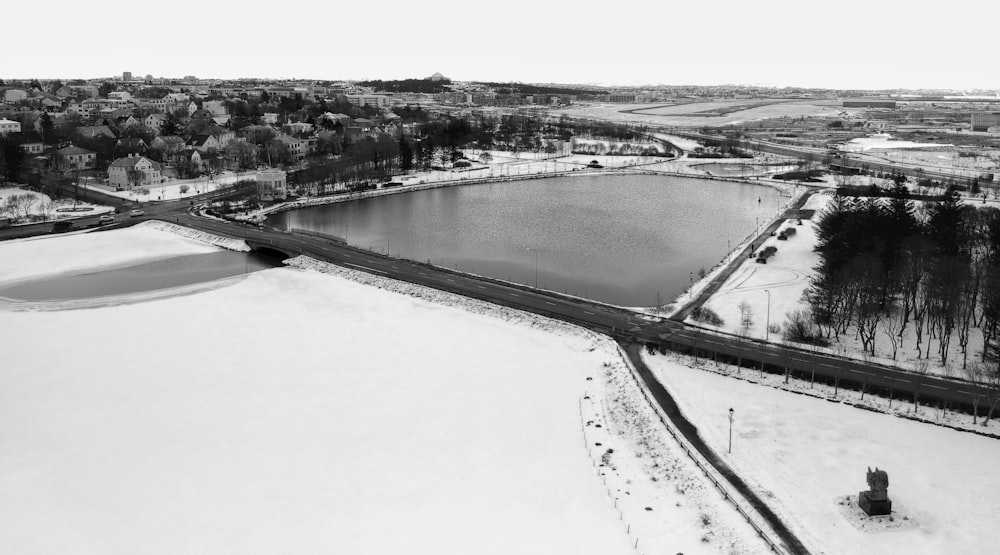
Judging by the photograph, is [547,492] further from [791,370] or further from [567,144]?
[567,144]

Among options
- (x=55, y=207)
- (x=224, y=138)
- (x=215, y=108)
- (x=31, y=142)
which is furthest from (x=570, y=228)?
(x=215, y=108)

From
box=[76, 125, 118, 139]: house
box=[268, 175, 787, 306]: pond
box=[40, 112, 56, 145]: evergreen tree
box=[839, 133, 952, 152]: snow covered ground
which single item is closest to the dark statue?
box=[268, 175, 787, 306]: pond

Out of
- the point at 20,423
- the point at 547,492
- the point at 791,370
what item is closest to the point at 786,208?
the point at 791,370

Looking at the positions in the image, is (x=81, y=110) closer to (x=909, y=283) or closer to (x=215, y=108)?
(x=215, y=108)

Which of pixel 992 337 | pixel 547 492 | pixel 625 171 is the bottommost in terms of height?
pixel 547 492

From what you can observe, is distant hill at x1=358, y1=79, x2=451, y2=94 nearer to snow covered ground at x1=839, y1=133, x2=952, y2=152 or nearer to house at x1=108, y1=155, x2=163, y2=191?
snow covered ground at x1=839, y1=133, x2=952, y2=152

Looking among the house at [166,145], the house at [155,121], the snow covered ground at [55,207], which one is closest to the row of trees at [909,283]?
the snow covered ground at [55,207]
